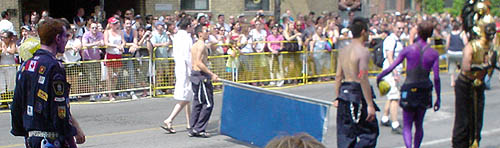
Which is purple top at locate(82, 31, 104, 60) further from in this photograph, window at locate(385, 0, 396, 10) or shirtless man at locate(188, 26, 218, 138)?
window at locate(385, 0, 396, 10)

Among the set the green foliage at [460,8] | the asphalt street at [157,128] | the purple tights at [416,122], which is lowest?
the asphalt street at [157,128]

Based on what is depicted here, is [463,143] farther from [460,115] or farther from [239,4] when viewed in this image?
[239,4]

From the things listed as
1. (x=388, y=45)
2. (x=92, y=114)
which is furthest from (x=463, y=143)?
(x=92, y=114)

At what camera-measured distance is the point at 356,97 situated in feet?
21.9

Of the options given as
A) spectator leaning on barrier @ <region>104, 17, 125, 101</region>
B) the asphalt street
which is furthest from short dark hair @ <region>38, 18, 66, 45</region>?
spectator leaning on barrier @ <region>104, 17, 125, 101</region>

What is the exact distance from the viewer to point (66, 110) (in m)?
4.88

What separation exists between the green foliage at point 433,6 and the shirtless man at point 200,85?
1142 inches

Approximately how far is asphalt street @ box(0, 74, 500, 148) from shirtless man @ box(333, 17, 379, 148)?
1757 mm

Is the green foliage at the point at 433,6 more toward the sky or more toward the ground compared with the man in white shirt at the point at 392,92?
more toward the sky

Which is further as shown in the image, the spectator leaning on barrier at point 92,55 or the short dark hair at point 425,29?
the spectator leaning on barrier at point 92,55

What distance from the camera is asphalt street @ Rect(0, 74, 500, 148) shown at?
8.91 meters

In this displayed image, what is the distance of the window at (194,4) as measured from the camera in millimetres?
22281

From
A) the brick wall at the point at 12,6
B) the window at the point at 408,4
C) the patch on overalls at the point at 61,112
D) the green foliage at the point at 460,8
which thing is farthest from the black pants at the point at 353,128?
the window at the point at 408,4

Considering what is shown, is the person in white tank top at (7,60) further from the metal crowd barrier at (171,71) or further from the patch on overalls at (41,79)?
the patch on overalls at (41,79)
